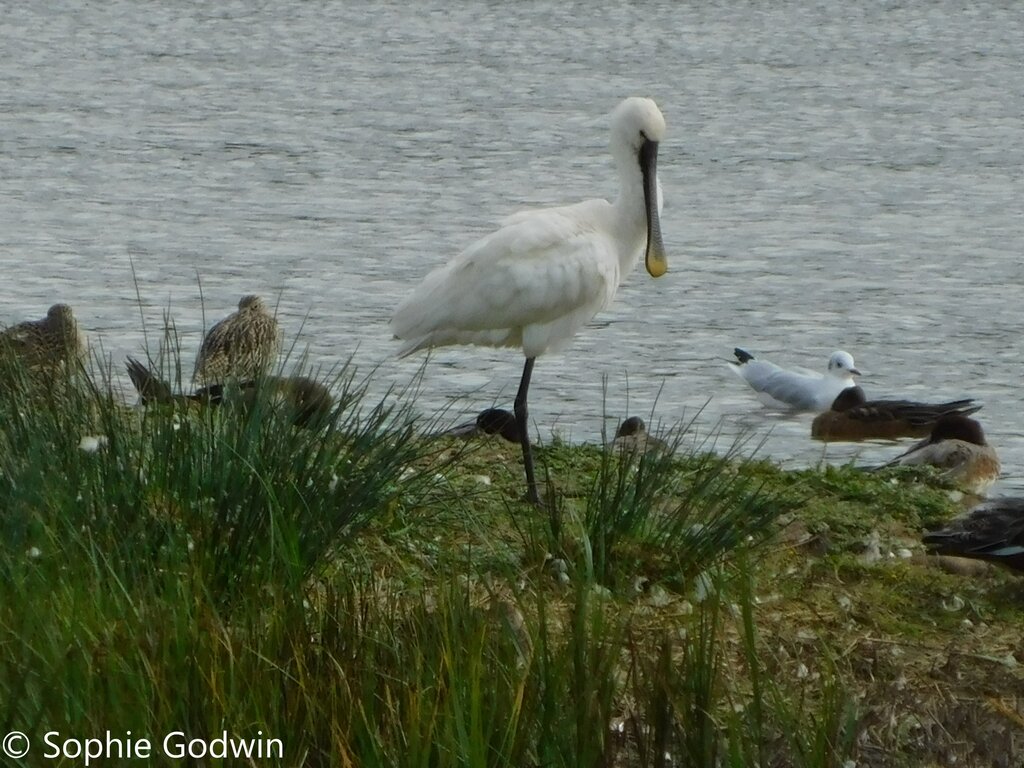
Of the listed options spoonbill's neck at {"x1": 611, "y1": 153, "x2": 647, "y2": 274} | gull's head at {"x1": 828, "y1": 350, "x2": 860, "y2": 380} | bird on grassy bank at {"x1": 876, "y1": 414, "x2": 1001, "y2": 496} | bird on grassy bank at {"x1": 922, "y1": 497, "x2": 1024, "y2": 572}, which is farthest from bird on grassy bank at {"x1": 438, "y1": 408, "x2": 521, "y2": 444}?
gull's head at {"x1": 828, "y1": 350, "x2": 860, "y2": 380}

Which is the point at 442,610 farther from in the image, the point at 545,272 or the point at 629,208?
the point at 629,208

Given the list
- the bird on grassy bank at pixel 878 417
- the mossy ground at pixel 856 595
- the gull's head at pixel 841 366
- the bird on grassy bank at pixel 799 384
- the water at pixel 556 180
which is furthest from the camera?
the water at pixel 556 180

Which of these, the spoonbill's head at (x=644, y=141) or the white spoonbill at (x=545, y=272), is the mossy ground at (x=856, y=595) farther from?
the spoonbill's head at (x=644, y=141)

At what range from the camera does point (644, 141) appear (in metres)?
8.20

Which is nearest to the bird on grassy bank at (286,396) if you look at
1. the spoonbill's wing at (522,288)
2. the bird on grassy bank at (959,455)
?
the spoonbill's wing at (522,288)

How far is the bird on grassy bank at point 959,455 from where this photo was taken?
848cm

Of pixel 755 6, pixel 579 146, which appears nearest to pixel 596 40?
pixel 755 6

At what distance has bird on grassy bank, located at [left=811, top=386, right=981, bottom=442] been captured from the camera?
1048cm

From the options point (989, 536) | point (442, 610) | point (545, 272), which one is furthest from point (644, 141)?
point (442, 610)

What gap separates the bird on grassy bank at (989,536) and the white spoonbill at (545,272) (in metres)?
1.86

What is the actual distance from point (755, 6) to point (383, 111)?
13.4m

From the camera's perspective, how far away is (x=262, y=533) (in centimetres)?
493

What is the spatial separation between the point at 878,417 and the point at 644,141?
3.07 meters

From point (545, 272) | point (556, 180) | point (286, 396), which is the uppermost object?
point (545, 272)
